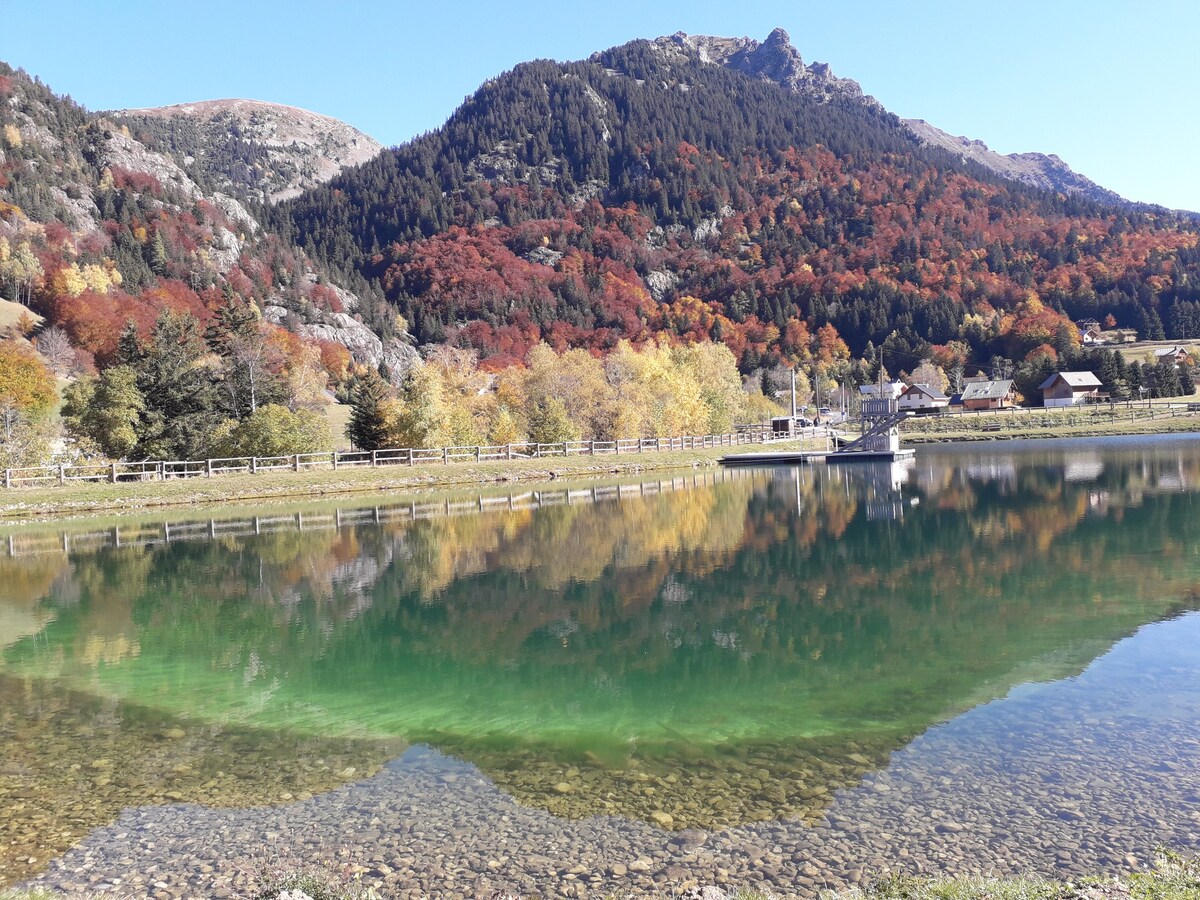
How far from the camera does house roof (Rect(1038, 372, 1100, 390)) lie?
143000mm

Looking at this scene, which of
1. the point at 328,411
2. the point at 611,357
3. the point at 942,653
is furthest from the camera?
the point at 328,411

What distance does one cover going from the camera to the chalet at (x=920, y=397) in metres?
154

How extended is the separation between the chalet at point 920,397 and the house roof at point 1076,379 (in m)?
17.4

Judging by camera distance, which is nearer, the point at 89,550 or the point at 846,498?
the point at 89,550

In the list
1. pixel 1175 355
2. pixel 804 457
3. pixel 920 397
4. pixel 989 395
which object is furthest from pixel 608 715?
pixel 1175 355

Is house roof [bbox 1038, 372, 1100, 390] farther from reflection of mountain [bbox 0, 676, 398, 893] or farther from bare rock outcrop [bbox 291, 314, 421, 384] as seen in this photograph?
reflection of mountain [bbox 0, 676, 398, 893]

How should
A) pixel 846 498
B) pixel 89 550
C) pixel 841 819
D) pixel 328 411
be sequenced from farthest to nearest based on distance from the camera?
pixel 328 411 → pixel 846 498 → pixel 89 550 → pixel 841 819

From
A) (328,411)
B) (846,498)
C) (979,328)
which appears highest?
(979,328)

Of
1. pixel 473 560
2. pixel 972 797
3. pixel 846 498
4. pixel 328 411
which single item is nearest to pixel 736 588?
pixel 473 560

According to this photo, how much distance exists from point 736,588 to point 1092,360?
15665cm

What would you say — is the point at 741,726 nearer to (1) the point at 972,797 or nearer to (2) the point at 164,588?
(1) the point at 972,797

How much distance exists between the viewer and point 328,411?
10131cm

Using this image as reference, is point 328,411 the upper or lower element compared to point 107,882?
upper

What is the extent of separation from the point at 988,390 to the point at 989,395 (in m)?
1.54
